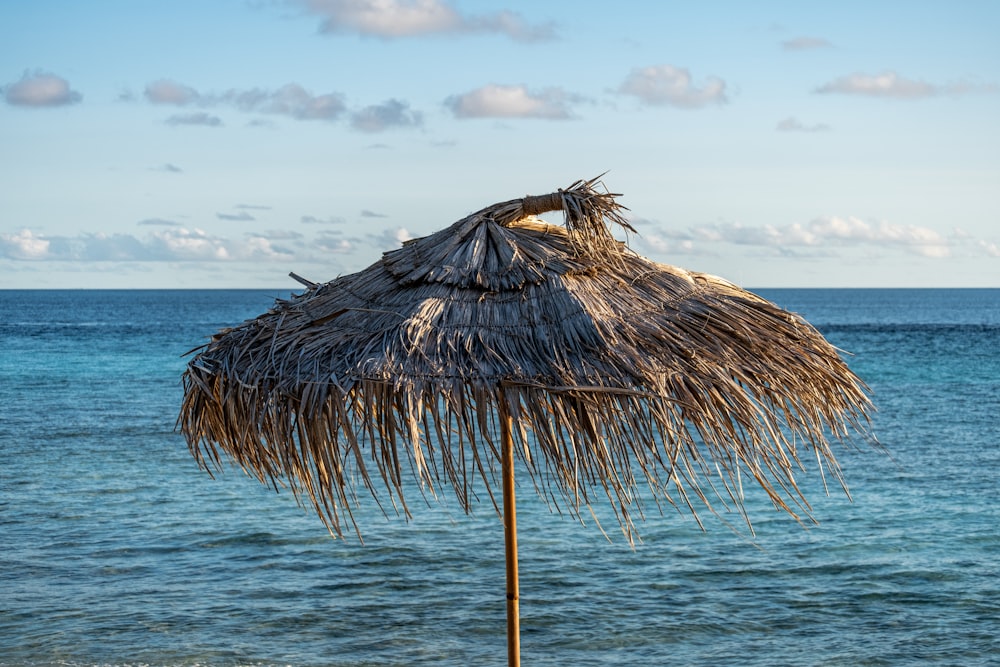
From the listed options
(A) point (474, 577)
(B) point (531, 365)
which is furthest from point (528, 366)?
(A) point (474, 577)

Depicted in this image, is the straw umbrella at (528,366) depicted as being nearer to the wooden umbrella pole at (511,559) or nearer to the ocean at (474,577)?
the wooden umbrella pole at (511,559)

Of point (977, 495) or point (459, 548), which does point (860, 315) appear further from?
point (459, 548)

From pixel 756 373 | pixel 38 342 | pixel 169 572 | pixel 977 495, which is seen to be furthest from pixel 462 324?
pixel 38 342

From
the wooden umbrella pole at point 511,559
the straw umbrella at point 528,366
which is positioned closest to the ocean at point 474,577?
the wooden umbrella pole at point 511,559

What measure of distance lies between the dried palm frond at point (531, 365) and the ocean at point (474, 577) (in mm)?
2259

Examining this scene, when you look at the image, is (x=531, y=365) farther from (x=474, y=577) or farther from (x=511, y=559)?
(x=474, y=577)

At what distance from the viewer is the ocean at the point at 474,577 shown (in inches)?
305

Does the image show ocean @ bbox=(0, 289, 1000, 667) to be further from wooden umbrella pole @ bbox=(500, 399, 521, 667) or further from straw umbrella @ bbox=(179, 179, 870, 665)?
straw umbrella @ bbox=(179, 179, 870, 665)

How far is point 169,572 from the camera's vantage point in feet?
32.0

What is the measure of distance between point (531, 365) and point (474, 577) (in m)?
6.45

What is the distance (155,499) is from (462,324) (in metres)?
10.5

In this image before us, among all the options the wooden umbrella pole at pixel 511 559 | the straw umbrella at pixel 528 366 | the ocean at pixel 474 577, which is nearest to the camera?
the straw umbrella at pixel 528 366

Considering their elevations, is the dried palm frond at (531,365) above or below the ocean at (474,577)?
above

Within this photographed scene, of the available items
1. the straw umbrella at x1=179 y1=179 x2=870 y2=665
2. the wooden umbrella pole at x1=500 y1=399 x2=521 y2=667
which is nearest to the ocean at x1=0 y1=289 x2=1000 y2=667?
the wooden umbrella pole at x1=500 y1=399 x2=521 y2=667
